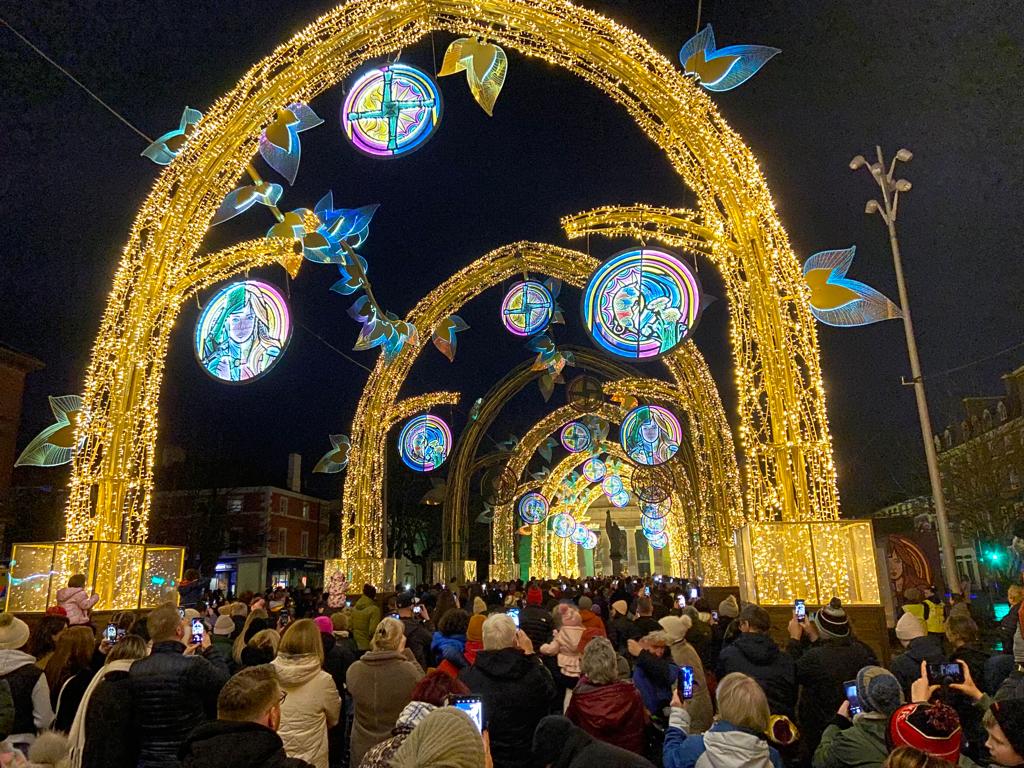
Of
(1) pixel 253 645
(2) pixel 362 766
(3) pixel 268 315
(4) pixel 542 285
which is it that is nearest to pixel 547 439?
(4) pixel 542 285

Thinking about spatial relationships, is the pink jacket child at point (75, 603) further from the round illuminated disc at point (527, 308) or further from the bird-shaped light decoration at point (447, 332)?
the bird-shaped light decoration at point (447, 332)

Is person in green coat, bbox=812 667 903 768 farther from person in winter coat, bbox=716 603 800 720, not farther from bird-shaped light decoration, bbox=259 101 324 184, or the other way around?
bird-shaped light decoration, bbox=259 101 324 184

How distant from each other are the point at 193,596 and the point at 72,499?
10749mm

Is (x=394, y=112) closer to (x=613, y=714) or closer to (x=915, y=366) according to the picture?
(x=613, y=714)

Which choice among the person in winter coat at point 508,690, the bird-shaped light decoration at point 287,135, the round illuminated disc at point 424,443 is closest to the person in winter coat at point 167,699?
the person in winter coat at point 508,690

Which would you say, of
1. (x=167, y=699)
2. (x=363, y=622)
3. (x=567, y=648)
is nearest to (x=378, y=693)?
(x=167, y=699)

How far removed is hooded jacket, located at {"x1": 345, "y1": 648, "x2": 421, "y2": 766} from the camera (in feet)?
15.2

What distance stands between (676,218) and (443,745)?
9.82 meters

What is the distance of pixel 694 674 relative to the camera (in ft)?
16.5

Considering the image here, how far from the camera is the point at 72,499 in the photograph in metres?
10.2

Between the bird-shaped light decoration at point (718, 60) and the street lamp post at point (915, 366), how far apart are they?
513 cm

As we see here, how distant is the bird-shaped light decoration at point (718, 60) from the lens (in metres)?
9.15

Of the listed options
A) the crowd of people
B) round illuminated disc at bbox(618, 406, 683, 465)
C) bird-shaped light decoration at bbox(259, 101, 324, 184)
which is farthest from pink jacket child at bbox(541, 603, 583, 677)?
round illuminated disc at bbox(618, 406, 683, 465)

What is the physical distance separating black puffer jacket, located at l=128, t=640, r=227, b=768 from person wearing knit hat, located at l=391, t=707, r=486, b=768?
247 centimetres
